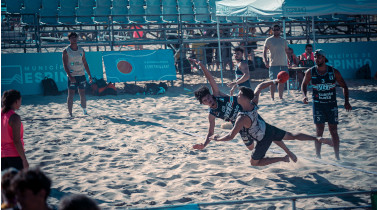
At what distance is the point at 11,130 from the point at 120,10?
12.0 m

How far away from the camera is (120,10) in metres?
15.0

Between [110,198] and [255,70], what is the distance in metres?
12.4

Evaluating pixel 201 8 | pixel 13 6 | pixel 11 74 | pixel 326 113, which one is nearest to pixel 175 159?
pixel 326 113

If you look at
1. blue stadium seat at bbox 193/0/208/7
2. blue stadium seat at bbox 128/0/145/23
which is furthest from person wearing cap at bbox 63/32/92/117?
blue stadium seat at bbox 193/0/208/7

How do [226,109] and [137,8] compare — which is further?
[137,8]

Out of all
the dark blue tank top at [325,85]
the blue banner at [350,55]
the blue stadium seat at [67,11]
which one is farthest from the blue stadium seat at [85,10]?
the dark blue tank top at [325,85]

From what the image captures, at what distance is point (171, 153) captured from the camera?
606 cm

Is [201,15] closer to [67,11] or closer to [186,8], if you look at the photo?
[186,8]

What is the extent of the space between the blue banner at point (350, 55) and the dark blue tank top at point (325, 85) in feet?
27.8

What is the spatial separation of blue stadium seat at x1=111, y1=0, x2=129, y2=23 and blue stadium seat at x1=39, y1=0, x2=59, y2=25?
2039 mm

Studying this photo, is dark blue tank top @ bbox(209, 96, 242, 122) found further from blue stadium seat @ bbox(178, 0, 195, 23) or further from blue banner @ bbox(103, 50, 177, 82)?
blue stadium seat @ bbox(178, 0, 195, 23)

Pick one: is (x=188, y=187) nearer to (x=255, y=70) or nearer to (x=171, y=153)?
(x=171, y=153)

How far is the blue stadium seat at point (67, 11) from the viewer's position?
1424cm

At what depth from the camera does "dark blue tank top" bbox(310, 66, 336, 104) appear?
5.41m
